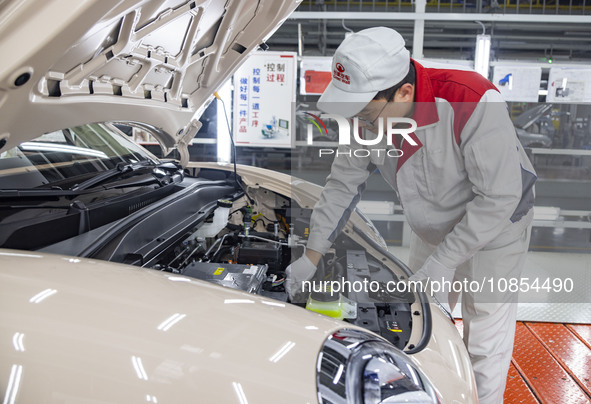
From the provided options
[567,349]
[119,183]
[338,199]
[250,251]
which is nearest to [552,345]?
[567,349]

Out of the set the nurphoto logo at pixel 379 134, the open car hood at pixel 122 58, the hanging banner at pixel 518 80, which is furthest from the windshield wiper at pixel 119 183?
the hanging banner at pixel 518 80

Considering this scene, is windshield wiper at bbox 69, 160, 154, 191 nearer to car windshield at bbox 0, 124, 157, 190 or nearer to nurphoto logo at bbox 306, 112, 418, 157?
car windshield at bbox 0, 124, 157, 190

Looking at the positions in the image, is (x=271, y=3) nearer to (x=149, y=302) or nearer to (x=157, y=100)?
(x=157, y=100)

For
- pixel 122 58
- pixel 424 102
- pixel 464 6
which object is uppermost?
pixel 464 6

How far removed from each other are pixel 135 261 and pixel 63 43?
2.26ft

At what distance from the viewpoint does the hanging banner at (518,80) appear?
437 cm

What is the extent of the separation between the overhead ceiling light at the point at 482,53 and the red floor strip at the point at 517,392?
3.05m

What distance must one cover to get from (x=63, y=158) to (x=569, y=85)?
4.80m

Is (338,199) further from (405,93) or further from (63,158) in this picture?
(63,158)

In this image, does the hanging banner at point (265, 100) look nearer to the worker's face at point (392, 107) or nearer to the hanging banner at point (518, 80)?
the hanging banner at point (518, 80)

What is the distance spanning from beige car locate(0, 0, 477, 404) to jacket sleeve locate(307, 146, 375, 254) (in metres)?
0.15

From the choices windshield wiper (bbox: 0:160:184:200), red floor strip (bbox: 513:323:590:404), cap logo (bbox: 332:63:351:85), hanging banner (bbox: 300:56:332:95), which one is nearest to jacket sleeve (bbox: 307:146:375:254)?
cap logo (bbox: 332:63:351:85)

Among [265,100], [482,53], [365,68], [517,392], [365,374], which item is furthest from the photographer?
[265,100]

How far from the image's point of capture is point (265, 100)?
4359 millimetres
